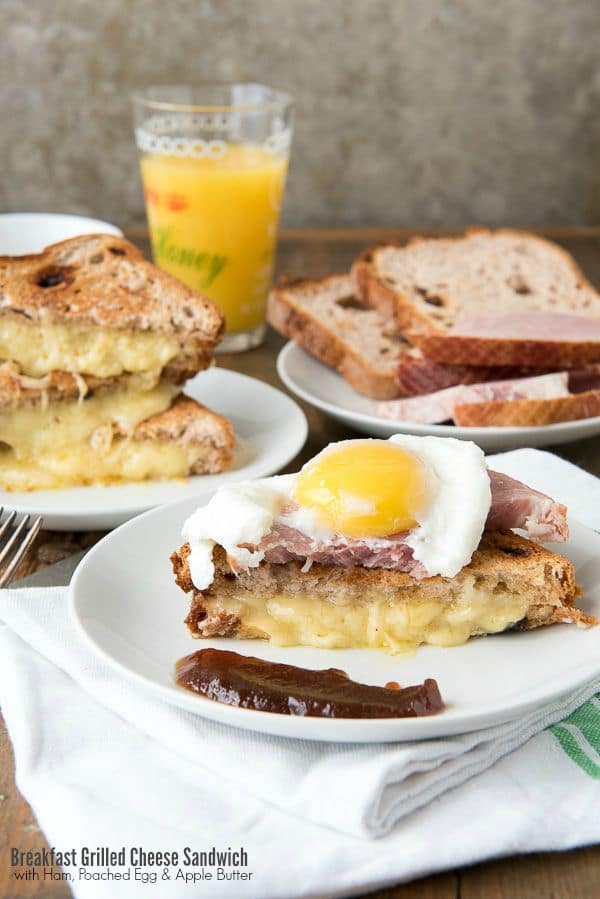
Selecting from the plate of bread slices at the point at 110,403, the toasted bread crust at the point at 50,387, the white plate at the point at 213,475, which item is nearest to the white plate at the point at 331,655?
the white plate at the point at 213,475

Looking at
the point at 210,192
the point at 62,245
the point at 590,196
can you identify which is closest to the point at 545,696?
the point at 62,245

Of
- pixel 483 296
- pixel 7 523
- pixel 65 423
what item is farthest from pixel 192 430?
pixel 483 296

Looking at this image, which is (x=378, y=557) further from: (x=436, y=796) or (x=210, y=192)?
(x=210, y=192)

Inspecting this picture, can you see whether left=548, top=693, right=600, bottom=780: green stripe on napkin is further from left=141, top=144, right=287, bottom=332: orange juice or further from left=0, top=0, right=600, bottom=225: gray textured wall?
left=0, top=0, right=600, bottom=225: gray textured wall

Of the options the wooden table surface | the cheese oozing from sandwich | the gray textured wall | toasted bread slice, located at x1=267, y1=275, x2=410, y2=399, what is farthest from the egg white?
the gray textured wall

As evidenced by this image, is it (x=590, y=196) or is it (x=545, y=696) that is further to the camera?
(x=590, y=196)

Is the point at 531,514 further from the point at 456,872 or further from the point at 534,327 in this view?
the point at 534,327
